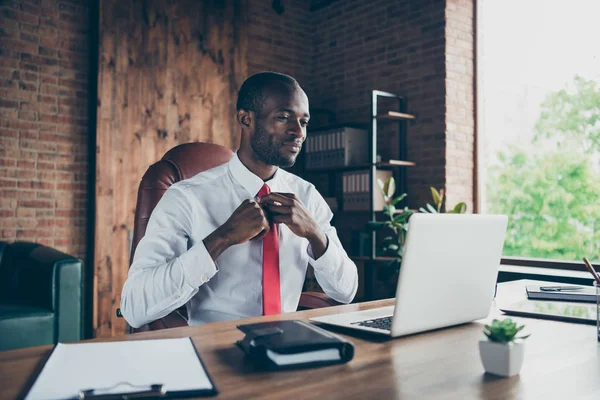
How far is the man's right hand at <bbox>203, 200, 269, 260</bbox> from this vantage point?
141 centimetres

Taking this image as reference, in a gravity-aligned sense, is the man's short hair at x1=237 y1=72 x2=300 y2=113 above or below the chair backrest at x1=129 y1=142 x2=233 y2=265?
above

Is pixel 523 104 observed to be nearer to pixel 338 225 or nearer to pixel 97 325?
pixel 338 225

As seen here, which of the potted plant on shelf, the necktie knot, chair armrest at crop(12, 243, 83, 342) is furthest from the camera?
the potted plant on shelf

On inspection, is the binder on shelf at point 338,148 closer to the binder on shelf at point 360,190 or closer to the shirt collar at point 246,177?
the binder on shelf at point 360,190

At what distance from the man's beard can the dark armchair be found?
5.68 feet

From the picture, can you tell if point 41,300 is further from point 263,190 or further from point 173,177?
point 263,190

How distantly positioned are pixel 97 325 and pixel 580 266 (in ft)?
11.3

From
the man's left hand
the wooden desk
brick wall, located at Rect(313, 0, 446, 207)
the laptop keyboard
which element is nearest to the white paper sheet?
the wooden desk

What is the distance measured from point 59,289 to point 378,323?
7.60 feet

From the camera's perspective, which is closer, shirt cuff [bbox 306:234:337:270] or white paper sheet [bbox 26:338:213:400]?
white paper sheet [bbox 26:338:213:400]

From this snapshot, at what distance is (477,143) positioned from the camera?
4441 mm

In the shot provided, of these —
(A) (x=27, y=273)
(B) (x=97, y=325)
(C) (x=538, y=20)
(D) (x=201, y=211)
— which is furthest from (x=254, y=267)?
(C) (x=538, y=20)

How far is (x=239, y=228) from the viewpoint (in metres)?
1.41

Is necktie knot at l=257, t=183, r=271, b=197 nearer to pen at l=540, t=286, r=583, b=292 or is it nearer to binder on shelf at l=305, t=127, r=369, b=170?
pen at l=540, t=286, r=583, b=292
